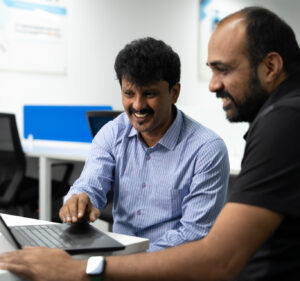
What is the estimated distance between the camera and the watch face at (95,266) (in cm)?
94

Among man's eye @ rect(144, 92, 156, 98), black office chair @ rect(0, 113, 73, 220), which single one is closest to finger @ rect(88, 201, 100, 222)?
man's eye @ rect(144, 92, 156, 98)

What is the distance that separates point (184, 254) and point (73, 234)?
1.11 feet

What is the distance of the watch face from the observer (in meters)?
0.94

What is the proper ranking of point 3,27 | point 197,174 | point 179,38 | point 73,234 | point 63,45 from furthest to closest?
1. point 179,38
2. point 63,45
3. point 3,27
4. point 197,174
5. point 73,234

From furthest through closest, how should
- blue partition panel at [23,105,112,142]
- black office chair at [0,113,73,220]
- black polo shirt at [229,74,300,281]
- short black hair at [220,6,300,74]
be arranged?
blue partition panel at [23,105,112,142] → black office chair at [0,113,73,220] → short black hair at [220,6,300,74] → black polo shirt at [229,74,300,281]

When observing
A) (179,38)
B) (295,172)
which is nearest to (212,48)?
(295,172)

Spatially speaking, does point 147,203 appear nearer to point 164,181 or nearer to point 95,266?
point 164,181

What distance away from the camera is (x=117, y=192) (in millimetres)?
1629

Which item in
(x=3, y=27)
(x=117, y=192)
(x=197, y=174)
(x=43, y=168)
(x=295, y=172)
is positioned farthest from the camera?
(x=3, y=27)

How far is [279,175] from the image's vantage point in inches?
34.8

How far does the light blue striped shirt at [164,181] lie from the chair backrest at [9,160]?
1.62 m

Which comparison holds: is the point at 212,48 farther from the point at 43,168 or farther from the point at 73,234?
the point at 43,168

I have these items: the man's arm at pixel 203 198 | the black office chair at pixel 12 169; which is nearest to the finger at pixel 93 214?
the man's arm at pixel 203 198

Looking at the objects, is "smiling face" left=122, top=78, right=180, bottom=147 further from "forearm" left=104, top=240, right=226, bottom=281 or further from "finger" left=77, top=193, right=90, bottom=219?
"forearm" left=104, top=240, right=226, bottom=281
